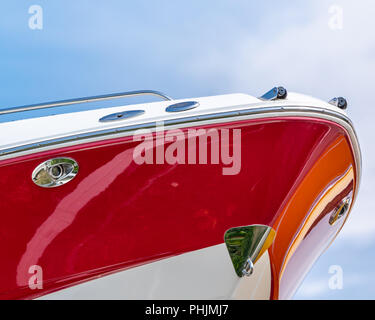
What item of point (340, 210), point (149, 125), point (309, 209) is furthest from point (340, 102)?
point (149, 125)

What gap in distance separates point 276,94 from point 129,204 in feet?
2.87

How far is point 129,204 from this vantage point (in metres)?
2.43

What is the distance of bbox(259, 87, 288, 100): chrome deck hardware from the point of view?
8.56ft

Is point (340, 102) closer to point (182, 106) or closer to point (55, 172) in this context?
point (182, 106)

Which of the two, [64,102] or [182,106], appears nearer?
[182,106]

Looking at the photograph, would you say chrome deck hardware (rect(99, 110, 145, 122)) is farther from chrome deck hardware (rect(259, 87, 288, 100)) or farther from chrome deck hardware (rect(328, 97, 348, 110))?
chrome deck hardware (rect(328, 97, 348, 110))

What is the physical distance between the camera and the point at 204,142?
247cm

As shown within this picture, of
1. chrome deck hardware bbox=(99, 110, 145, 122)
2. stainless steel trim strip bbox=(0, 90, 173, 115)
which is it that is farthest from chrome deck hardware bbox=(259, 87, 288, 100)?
stainless steel trim strip bbox=(0, 90, 173, 115)

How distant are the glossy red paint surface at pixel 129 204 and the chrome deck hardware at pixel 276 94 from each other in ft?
0.41

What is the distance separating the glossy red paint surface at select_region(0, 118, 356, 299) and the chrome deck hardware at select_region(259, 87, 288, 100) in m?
0.12

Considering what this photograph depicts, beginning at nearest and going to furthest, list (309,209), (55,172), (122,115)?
(55,172) < (122,115) < (309,209)
